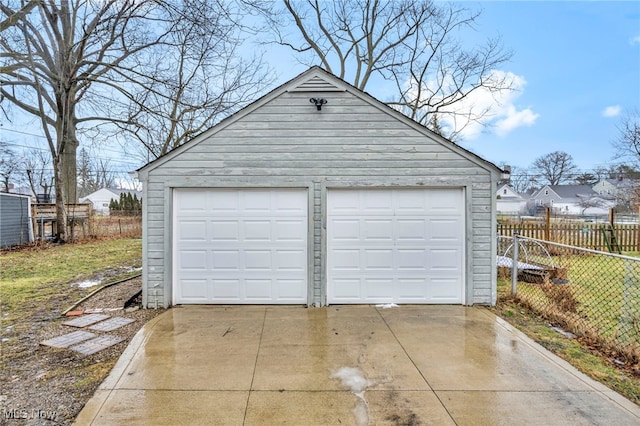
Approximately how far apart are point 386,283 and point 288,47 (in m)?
13.5

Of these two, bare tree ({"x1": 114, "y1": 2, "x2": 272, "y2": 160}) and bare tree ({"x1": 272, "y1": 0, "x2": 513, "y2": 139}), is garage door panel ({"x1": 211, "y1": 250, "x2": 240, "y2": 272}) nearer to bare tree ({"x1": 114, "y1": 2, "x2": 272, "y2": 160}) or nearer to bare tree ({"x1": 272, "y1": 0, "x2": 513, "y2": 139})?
bare tree ({"x1": 114, "y1": 2, "x2": 272, "y2": 160})

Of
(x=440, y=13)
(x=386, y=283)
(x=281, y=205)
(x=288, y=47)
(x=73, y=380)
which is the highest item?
(x=440, y=13)

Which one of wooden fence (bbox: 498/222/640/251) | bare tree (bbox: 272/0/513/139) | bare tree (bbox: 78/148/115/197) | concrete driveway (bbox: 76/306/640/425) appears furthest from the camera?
bare tree (bbox: 78/148/115/197)

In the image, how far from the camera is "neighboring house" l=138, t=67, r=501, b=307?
18.9ft

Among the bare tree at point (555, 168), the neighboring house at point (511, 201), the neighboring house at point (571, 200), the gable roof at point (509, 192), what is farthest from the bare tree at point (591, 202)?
the gable roof at point (509, 192)

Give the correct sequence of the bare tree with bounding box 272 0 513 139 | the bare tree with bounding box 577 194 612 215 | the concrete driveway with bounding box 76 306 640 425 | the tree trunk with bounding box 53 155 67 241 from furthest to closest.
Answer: the bare tree with bounding box 577 194 612 215
the bare tree with bounding box 272 0 513 139
the tree trunk with bounding box 53 155 67 241
the concrete driveway with bounding box 76 306 640 425

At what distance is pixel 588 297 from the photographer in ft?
21.0

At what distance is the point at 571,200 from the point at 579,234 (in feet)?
125

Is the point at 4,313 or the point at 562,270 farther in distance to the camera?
the point at 562,270

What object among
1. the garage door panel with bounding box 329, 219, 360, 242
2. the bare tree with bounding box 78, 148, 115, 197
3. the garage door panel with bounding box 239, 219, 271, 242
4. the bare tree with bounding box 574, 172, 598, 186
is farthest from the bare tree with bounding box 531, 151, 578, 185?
the bare tree with bounding box 78, 148, 115, 197

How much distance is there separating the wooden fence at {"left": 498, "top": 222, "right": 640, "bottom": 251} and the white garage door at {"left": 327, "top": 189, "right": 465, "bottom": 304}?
7.48m

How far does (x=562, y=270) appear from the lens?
7.73 metres

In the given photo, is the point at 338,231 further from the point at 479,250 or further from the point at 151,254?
the point at 151,254

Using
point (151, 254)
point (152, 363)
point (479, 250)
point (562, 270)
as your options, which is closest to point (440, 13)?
point (562, 270)
